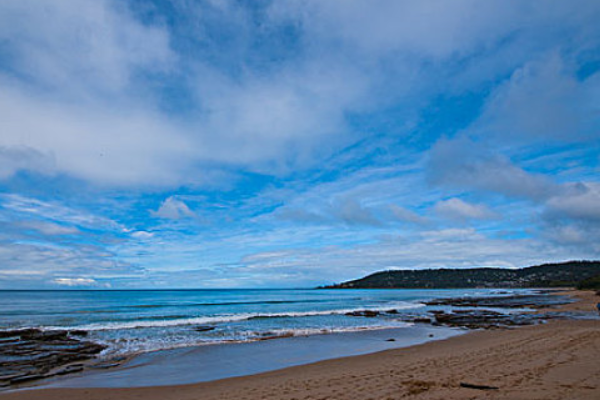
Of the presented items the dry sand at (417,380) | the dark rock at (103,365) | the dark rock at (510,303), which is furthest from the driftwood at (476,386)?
the dark rock at (510,303)

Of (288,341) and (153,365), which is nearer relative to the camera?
(153,365)

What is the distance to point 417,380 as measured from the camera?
926 cm

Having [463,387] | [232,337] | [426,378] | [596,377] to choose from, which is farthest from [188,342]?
[596,377]

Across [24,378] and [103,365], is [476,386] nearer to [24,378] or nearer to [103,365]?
[103,365]

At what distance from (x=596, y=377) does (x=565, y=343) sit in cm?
723

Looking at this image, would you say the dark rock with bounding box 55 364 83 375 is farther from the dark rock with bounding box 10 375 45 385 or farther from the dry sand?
the dry sand

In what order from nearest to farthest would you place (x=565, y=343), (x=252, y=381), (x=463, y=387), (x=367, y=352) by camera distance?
(x=463, y=387) → (x=252, y=381) → (x=565, y=343) → (x=367, y=352)

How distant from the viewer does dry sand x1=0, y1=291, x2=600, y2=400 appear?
7895 millimetres

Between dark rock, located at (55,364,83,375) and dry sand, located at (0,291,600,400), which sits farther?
dark rock, located at (55,364,83,375)

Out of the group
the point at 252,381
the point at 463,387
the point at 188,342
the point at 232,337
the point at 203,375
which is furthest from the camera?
the point at 232,337

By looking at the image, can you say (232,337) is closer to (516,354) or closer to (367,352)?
(367,352)

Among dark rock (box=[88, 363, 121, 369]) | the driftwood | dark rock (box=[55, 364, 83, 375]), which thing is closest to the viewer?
the driftwood

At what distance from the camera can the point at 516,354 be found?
12688 millimetres

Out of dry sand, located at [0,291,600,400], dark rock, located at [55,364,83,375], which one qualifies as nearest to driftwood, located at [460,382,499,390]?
dry sand, located at [0,291,600,400]
